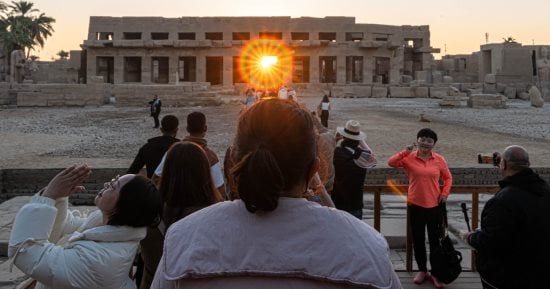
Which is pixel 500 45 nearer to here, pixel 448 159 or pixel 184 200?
pixel 448 159

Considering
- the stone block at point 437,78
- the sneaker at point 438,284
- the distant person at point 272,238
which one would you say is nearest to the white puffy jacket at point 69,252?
the distant person at point 272,238

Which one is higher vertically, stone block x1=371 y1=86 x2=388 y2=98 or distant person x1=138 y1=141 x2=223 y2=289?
stone block x1=371 y1=86 x2=388 y2=98

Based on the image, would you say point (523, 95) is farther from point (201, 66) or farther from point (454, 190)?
point (454, 190)

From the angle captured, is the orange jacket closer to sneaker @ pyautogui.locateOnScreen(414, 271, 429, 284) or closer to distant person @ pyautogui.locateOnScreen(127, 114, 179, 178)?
sneaker @ pyautogui.locateOnScreen(414, 271, 429, 284)

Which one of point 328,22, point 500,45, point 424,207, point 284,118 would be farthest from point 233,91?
point 284,118

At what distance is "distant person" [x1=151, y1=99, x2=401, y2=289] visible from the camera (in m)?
1.39

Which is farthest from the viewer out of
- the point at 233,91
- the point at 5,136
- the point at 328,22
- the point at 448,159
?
the point at 328,22

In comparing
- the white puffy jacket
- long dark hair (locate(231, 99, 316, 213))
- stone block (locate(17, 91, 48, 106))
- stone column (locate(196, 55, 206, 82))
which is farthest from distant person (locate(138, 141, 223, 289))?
stone column (locate(196, 55, 206, 82))

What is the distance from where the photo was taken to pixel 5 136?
17.9 meters

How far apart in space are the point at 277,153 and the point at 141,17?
48.5 meters

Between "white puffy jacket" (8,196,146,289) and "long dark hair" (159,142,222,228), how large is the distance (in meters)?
0.79

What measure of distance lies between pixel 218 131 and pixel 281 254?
1719cm

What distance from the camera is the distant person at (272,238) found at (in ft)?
4.56

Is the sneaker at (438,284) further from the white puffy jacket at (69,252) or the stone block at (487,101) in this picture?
the stone block at (487,101)
